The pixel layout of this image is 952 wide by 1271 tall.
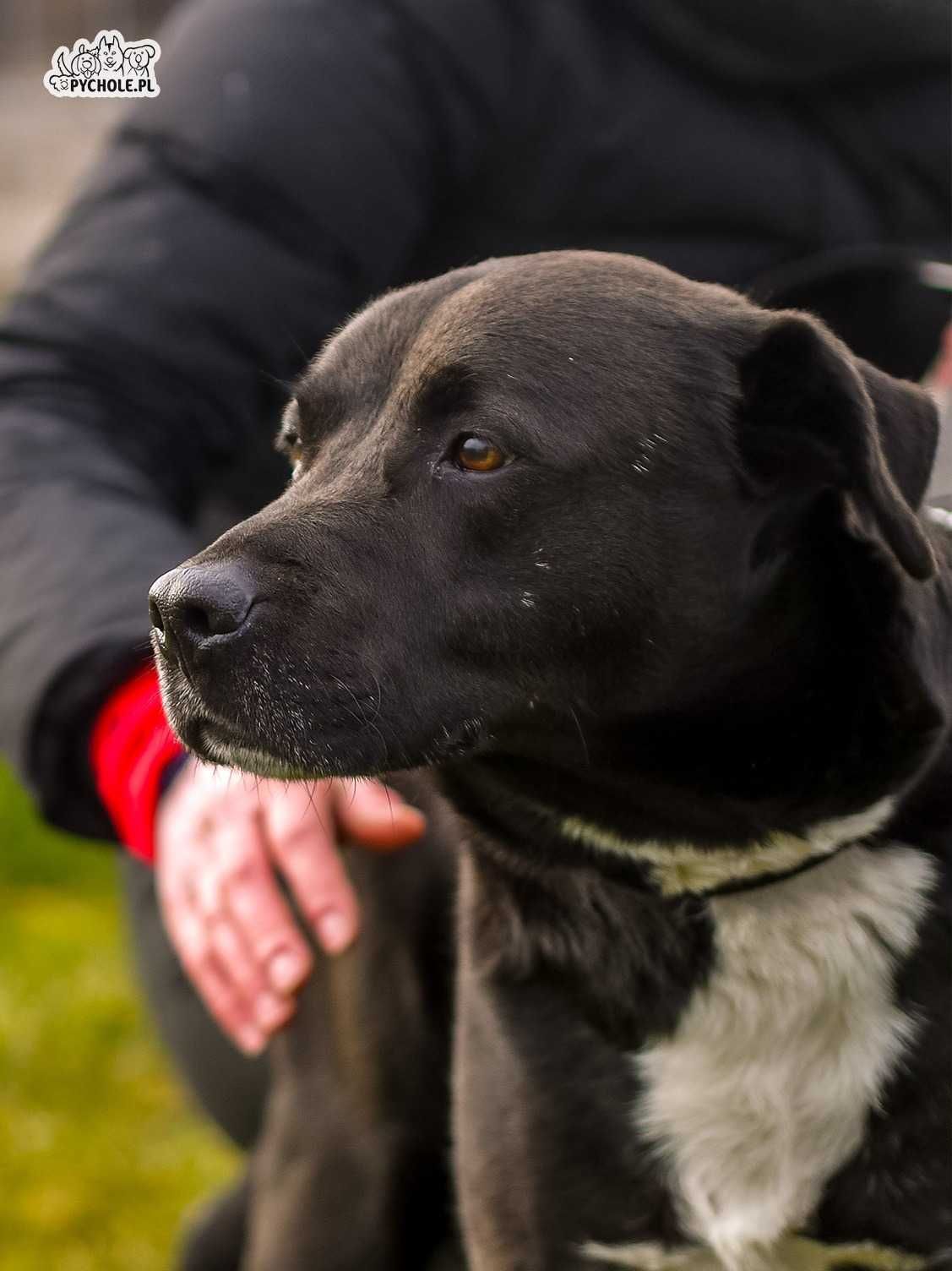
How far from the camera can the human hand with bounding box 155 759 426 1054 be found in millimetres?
2055

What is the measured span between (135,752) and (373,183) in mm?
928

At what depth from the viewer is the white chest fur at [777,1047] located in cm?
174

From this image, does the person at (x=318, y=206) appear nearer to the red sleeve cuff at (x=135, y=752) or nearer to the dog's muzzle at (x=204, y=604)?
the red sleeve cuff at (x=135, y=752)

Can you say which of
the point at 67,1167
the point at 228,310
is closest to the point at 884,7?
the point at 228,310

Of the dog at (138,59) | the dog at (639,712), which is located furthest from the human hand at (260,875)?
the dog at (138,59)

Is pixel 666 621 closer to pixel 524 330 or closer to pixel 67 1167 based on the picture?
pixel 524 330

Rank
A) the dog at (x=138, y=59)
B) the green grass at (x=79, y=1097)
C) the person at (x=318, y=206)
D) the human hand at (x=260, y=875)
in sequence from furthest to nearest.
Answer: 1. the green grass at (x=79, y=1097)
2. the person at (x=318, y=206)
3. the dog at (x=138, y=59)
4. the human hand at (x=260, y=875)

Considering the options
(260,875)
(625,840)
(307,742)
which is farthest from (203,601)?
(260,875)

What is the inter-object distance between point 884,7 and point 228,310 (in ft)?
3.49

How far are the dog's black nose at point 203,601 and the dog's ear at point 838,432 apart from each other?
1.69 feet

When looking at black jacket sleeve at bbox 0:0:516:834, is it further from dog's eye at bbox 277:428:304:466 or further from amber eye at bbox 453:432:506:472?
amber eye at bbox 453:432:506:472

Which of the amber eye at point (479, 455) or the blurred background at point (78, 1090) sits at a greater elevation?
the amber eye at point (479, 455)

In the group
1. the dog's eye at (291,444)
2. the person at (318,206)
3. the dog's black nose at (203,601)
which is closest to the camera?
the dog's black nose at (203,601)

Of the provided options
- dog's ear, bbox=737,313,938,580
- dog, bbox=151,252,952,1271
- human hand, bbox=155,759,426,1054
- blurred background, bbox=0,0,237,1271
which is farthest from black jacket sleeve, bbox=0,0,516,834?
blurred background, bbox=0,0,237,1271
